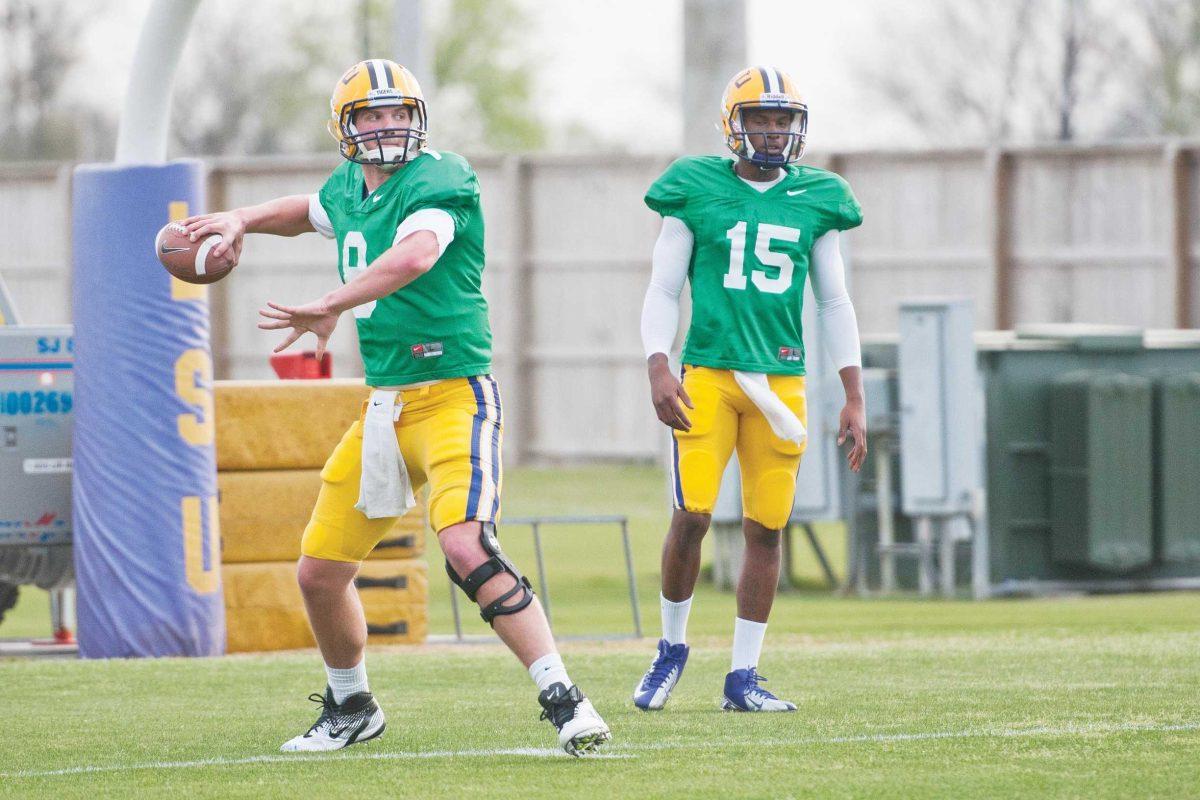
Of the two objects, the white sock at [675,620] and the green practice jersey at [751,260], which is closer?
the green practice jersey at [751,260]

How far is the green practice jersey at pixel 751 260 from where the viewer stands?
21.3ft

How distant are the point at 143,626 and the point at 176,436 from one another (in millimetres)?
844

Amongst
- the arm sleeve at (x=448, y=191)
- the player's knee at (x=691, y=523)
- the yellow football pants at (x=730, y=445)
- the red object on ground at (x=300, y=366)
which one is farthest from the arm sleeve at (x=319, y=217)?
the red object on ground at (x=300, y=366)

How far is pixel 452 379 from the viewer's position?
5.75 m

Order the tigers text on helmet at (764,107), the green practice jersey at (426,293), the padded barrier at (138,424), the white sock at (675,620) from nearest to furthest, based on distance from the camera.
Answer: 1. the green practice jersey at (426,293)
2. the tigers text on helmet at (764,107)
3. the white sock at (675,620)
4. the padded barrier at (138,424)

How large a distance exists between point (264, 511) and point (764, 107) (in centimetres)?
372

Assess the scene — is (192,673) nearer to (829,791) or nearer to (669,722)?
(669,722)

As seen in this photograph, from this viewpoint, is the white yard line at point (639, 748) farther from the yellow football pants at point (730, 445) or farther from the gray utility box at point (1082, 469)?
the gray utility box at point (1082, 469)

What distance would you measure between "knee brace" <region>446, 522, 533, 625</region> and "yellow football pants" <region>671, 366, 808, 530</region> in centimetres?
110

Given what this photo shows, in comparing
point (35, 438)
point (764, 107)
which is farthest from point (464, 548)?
point (35, 438)

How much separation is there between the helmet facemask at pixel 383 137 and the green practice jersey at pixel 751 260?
1.11m

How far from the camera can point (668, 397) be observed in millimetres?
6398

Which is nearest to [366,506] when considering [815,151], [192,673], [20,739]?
[20,739]

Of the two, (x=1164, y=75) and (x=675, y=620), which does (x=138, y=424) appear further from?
(x=1164, y=75)
